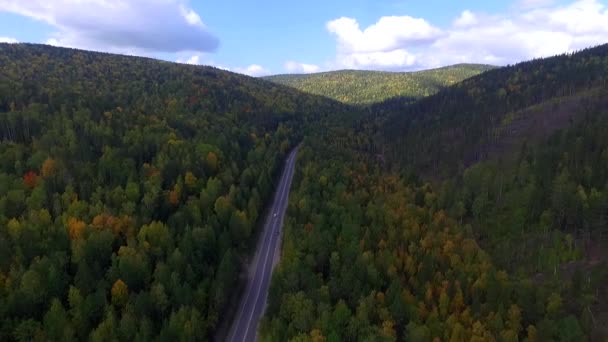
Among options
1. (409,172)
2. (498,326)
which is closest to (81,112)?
(409,172)

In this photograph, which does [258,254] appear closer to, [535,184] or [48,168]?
[48,168]

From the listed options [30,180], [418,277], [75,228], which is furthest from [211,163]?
[418,277]

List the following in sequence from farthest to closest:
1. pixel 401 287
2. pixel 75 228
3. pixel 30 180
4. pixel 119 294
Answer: pixel 30 180 → pixel 75 228 → pixel 401 287 → pixel 119 294

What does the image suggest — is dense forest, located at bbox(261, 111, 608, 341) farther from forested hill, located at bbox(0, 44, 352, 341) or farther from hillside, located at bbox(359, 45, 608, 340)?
forested hill, located at bbox(0, 44, 352, 341)

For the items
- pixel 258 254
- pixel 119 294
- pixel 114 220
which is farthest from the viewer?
pixel 258 254

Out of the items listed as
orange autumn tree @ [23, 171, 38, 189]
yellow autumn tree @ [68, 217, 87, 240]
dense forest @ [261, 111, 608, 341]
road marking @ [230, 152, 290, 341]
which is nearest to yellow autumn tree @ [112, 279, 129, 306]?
yellow autumn tree @ [68, 217, 87, 240]

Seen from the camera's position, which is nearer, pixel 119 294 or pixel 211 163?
pixel 119 294

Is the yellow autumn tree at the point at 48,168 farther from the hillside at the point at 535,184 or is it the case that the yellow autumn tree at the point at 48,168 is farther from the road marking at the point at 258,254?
the hillside at the point at 535,184
